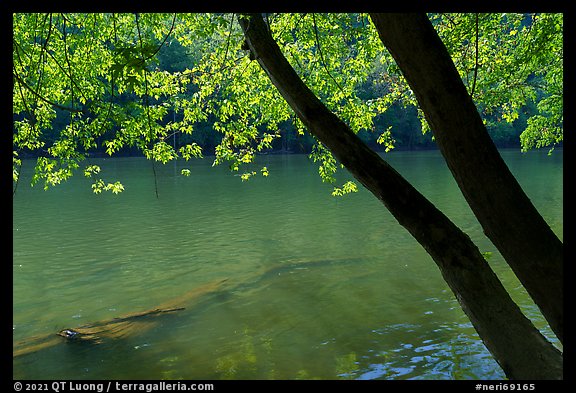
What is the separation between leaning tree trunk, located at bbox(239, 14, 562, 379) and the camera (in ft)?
11.6

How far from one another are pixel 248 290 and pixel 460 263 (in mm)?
9220

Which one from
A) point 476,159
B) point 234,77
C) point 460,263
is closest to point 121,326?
point 234,77

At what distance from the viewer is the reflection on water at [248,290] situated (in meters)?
8.44

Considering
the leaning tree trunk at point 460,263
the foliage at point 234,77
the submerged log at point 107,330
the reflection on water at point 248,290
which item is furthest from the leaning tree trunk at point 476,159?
the submerged log at point 107,330

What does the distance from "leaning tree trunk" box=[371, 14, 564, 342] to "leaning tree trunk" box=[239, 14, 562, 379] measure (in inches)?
15.7

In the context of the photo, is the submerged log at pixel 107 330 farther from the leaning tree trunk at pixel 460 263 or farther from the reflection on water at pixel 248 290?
the leaning tree trunk at pixel 460 263

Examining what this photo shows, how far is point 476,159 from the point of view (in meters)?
3.17

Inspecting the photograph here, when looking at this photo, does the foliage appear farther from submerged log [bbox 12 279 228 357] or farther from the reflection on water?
the reflection on water

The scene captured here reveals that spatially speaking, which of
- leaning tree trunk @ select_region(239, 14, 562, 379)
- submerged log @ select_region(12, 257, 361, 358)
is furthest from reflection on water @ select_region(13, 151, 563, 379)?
leaning tree trunk @ select_region(239, 14, 562, 379)

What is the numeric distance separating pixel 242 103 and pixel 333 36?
2102 mm

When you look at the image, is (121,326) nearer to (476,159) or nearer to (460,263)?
(460,263)

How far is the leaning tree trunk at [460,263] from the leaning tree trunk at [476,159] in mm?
399

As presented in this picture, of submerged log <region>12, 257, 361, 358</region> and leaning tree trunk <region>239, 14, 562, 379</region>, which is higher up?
leaning tree trunk <region>239, 14, 562, 379</region>

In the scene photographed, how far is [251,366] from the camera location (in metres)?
8.34
